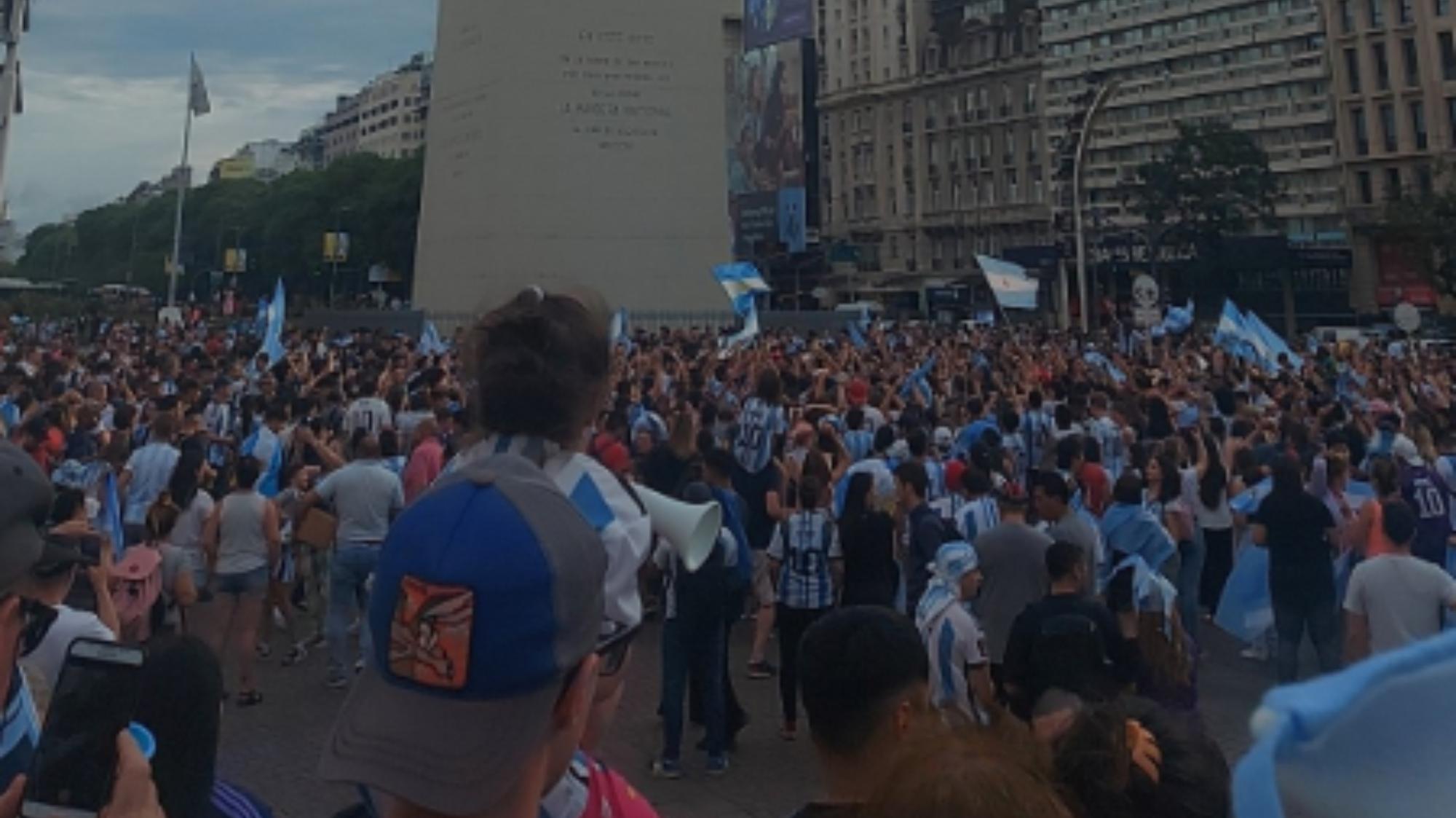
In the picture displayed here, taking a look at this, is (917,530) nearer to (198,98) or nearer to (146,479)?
(146,479)

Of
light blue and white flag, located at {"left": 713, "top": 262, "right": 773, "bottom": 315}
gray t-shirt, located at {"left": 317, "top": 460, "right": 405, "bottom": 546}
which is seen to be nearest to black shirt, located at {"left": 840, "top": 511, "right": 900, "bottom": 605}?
gray t-shirt, located at {"left": 317, "top": 460, "right": 405, "bottom": 546}

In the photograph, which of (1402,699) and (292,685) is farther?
(292,685)

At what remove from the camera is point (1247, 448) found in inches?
405

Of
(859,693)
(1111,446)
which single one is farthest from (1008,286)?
(859,693)

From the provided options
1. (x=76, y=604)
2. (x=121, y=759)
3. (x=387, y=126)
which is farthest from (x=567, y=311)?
(x=387, y=126)

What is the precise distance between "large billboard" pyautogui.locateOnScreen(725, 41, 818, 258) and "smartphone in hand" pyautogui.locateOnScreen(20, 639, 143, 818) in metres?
59.2

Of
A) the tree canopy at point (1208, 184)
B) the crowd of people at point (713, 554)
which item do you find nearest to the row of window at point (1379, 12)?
the tree canopy at point (1208, 184)

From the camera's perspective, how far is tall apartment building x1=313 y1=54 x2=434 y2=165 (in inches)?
5591

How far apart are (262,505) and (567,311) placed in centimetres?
598

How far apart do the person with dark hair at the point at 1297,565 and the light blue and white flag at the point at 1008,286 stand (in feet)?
47.9

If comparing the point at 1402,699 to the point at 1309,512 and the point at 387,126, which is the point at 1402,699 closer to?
the point at 1309,512

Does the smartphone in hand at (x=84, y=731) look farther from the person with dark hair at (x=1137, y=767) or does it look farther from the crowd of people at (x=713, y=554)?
the person with dark hair at (x=1137, y=767)

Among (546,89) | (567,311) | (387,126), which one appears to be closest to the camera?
(567,311)

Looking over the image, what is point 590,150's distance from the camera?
116 ft
